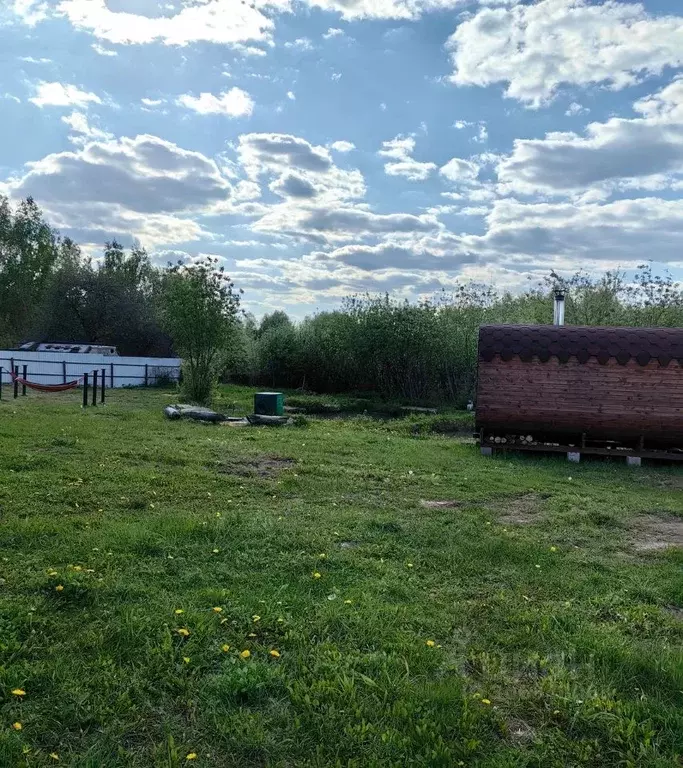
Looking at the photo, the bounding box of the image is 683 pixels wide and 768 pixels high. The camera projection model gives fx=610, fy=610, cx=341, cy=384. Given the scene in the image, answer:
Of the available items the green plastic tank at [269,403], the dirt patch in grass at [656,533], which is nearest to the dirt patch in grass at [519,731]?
the dirt patch in grass at [656,533]

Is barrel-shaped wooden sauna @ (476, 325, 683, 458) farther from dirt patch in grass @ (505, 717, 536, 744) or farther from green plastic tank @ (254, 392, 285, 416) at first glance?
dirt patch in grass @ (505, 717, 536, 744)

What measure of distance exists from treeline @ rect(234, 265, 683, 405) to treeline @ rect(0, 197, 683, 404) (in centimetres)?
4

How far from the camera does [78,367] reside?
2462cm

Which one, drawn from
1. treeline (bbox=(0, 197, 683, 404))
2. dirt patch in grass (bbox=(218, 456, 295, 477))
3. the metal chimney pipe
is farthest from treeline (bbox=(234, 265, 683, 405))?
dirt patch in grass (bbox=(218, 456, 295, 477))

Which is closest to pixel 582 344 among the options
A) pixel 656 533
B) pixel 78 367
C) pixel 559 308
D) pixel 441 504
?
pixel 559 308

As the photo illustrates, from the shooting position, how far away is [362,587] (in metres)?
4.15

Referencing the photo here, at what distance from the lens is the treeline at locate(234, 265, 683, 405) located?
20797 mm

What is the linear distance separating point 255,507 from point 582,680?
373 centimetres

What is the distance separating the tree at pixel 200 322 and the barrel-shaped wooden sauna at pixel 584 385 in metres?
8.87

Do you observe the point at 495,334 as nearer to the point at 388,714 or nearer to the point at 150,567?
the point at 150,567

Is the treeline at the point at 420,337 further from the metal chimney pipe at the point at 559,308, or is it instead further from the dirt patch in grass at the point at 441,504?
the dirt patch in grass at the point at 441,504

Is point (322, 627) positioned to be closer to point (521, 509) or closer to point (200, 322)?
point (521, 509)

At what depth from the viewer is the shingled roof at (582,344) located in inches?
456

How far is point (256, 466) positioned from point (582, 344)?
22.8 ft
